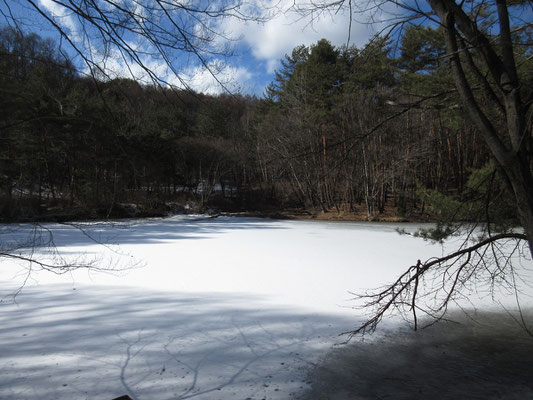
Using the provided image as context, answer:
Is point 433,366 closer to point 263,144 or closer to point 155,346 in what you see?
point 155,346

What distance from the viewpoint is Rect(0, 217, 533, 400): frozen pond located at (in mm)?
2049

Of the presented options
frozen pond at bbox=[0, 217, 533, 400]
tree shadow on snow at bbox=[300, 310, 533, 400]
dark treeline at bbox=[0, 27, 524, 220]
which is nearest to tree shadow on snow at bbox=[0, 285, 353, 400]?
frozen pond at bbox=[0, 217, 533, 400]

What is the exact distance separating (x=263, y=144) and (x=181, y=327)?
20.2m

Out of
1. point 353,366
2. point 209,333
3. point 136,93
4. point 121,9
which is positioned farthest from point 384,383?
point 121,9

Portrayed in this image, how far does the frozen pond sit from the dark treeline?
43.4 inches

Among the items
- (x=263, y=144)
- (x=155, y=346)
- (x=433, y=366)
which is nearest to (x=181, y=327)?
(x=155, y=346)

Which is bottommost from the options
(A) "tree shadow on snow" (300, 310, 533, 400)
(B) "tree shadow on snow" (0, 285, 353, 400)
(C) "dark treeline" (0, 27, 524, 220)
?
(A) "tree shadow on snow" (300, 310, 533, 400)

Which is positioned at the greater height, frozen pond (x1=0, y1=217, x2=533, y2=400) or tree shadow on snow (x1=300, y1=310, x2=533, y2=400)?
frozen pond (x1=0, y1=217, x2=533, y2=400)

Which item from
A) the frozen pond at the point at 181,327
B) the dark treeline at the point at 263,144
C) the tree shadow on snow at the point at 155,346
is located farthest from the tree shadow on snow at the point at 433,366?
the dark treeline at the point at 263,144

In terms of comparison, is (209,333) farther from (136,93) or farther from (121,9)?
(121,9)

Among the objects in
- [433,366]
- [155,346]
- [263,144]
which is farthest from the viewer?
[263,144]

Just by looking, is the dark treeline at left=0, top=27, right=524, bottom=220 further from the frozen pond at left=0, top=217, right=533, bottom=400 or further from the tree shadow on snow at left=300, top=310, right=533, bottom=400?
the tree shadow on snow at left=300, top=310, right=533, bottom=400

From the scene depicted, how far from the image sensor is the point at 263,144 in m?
22.5

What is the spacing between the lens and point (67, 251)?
6496 millimetres
